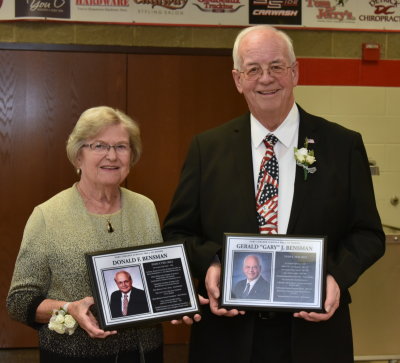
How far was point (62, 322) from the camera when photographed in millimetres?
2162

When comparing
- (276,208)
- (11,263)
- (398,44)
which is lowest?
(11,263)

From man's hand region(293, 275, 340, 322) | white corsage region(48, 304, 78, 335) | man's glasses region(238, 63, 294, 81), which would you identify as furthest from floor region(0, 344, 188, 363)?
man's glasses region(238, 63, 294, 81)

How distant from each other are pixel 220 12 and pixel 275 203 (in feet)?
→ 10.4

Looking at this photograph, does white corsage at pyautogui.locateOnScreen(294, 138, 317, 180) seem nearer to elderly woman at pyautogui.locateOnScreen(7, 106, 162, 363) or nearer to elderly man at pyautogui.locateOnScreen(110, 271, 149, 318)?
elderly woman at pyautogui.locateOnScreen(7, 106, 162, 363)

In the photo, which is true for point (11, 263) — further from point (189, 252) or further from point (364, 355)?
point (189, 252)

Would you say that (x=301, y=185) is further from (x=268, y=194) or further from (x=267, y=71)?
(x=267, y=71)

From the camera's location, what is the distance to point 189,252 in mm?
2340

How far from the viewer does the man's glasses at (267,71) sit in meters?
2.29

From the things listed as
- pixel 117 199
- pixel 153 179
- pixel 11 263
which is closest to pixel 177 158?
pixel 153 179

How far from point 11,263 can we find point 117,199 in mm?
3054

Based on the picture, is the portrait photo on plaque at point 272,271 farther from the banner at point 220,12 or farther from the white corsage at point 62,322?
the banner at point 220,12

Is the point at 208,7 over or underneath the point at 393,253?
over

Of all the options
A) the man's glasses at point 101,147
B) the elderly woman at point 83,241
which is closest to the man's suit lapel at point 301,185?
the elderly woman at point 83,241

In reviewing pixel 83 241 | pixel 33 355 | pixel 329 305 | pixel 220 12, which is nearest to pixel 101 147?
pixel 83 241
